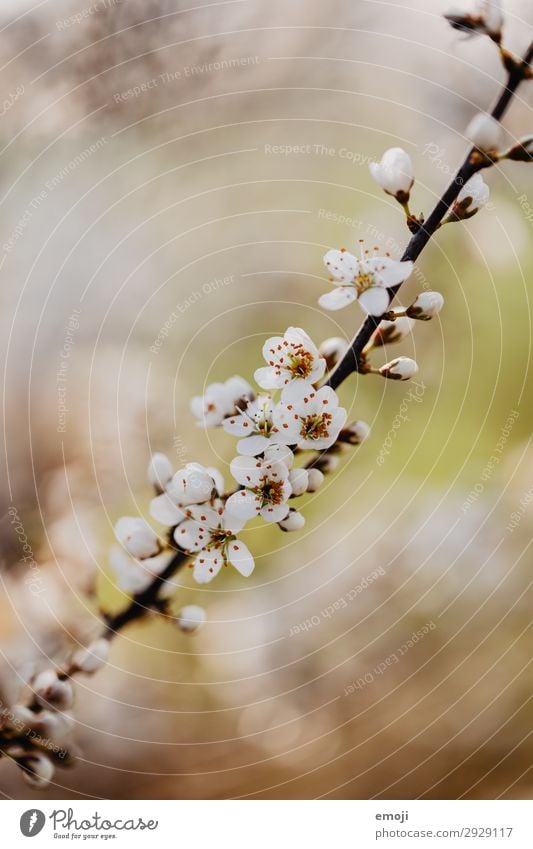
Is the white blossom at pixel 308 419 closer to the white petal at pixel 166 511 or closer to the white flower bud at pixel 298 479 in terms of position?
the white flower bud at pixel 298 479

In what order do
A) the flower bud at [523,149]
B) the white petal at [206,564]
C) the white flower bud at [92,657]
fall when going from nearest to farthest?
the flower bud at [523,149], the white petal at [206,564], the white flower bud at [92,657]

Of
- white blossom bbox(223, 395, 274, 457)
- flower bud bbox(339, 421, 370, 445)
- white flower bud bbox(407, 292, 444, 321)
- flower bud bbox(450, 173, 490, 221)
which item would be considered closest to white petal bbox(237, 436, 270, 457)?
white blossom bbox(223, 395, 274, 457)

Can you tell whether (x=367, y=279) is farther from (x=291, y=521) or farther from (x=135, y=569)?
(x=135, y=569)

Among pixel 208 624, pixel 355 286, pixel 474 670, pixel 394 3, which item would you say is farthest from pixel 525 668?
pixel 394 3

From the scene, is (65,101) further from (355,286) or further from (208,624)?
(208,624)

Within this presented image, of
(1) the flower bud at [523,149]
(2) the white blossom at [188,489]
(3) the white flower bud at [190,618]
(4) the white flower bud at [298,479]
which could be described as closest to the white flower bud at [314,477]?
(4) the white flower bud at [298,479]
